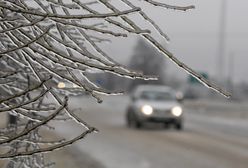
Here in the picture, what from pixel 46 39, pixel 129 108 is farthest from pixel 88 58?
pixel 129 108

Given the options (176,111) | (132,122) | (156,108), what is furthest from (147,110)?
(132,122)

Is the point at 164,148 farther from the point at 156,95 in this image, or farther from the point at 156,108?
the point at 156,95

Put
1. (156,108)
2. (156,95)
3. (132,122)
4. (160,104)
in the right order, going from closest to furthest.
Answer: (156,108), (160,104), (132,122), (156,95)

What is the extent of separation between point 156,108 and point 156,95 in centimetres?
130

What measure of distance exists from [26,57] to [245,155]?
14.9 metres

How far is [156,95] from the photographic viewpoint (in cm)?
2744

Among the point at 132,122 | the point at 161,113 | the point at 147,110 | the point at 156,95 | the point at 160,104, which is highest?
the point at 156,95

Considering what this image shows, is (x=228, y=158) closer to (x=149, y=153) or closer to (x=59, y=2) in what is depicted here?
(x=149, y=153)

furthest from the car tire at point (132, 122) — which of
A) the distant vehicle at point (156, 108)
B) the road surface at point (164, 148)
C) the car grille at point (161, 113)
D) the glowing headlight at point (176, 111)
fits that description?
the glowing headlight at point (176, 111)

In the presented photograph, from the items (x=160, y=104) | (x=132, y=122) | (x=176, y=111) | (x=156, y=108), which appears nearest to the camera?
(x=156, y=108)

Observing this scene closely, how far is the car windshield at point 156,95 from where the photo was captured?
27.2 metres

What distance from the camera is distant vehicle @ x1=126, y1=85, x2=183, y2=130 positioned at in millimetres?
26141

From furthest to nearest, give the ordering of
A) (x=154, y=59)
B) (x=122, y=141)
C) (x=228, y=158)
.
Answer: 1. (x=154, y=59)
2. (x=122, y=141)
3. (x=228, y=158)

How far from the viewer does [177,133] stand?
24922 mm
